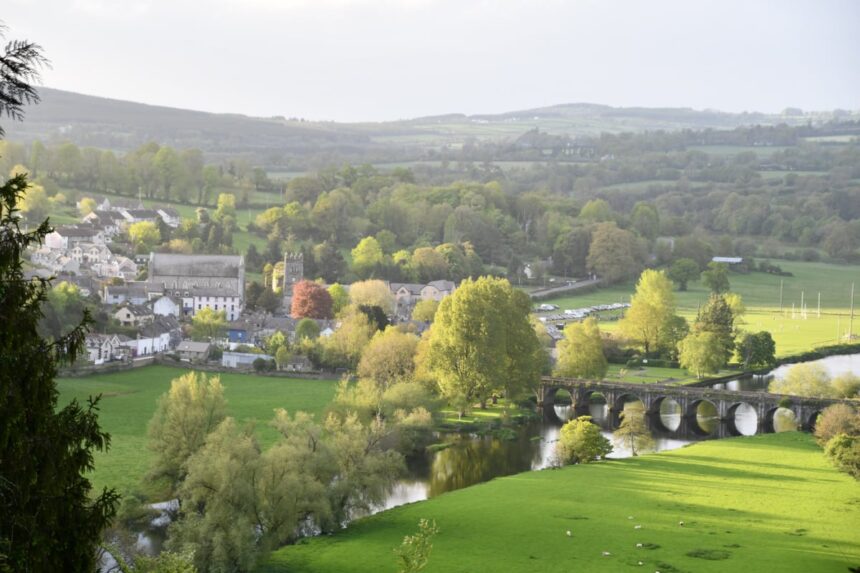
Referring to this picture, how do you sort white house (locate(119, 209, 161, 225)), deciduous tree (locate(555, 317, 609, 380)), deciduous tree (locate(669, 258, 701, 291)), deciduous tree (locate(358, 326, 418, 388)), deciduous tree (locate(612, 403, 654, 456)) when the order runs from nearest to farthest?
1. deciduous tree (locate(612, 403, 654, 456))
2. deciduous tree (locate(358, 326, 418, 388))
3. deciduous tree (locate(555, 317, 609, 380))
4. white house (locate(119, 209, 161, 225))
5. deciduous tree (locate(669, 258, 701, 291))

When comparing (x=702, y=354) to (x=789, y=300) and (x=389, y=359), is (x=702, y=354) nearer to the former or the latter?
(x=389, y=359)

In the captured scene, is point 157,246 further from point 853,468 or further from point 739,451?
point 853,468

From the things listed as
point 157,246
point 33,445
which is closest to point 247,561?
point 33,445

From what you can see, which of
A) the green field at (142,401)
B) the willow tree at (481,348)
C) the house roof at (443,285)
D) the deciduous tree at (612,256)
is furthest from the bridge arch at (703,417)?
the deciduous tree at (612,256)

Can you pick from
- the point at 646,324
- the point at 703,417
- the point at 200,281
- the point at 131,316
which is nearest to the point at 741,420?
the point at 703,417

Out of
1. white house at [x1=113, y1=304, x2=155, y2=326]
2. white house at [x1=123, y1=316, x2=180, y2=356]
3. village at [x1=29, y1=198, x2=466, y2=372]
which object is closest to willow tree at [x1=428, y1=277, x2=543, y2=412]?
village at [x1=29, y1=198, x2=466, y2=372]

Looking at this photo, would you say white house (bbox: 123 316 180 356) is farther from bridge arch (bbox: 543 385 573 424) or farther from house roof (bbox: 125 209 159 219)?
house roof (bbox: 125 209 159 219)
